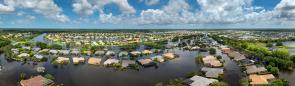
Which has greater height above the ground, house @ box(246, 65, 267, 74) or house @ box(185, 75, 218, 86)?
house @ box(246, 65, 267, 74)

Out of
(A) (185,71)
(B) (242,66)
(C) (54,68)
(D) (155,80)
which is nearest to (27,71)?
(C) (54,68)

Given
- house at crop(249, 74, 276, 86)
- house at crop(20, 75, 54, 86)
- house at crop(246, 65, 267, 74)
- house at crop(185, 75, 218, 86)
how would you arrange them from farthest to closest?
house at crop(246, 65, 267, 74) < house at crop(249, 74, 276, 86) < house at crop(20, 75, 54, 86) < house at crop(185, 75, 218, 86)

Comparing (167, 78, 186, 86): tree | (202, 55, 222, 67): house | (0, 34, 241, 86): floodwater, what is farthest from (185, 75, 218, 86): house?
(202, 55, 222, 67): house

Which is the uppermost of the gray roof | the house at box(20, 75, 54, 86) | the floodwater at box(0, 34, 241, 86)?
the house at box(20, 75, 54, 86)

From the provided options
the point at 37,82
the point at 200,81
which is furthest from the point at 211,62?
the point at 37,82

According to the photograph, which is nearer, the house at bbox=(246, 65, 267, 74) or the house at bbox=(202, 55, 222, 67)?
the house at bbox=(246, 65, 267, 74)

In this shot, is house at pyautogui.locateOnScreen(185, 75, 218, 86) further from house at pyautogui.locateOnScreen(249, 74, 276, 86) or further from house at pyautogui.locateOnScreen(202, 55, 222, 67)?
house at pyautogui.locateOnScreen(202, 55, 222, 67)

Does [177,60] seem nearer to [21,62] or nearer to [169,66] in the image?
[169,66]

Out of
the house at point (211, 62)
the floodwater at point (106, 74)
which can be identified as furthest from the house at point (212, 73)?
the house at point (211, 62)

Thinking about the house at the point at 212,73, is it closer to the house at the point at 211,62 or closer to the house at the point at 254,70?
the house at the point at 254,70

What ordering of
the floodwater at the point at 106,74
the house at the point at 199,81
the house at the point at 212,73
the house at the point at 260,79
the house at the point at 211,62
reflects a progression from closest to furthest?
1. the house at the point at 199,81
2. the house at the point at 260,79
3. the floodwater at the point at 106,74
4. the house at the point at 212,73
5. the house at the point at 211,62
